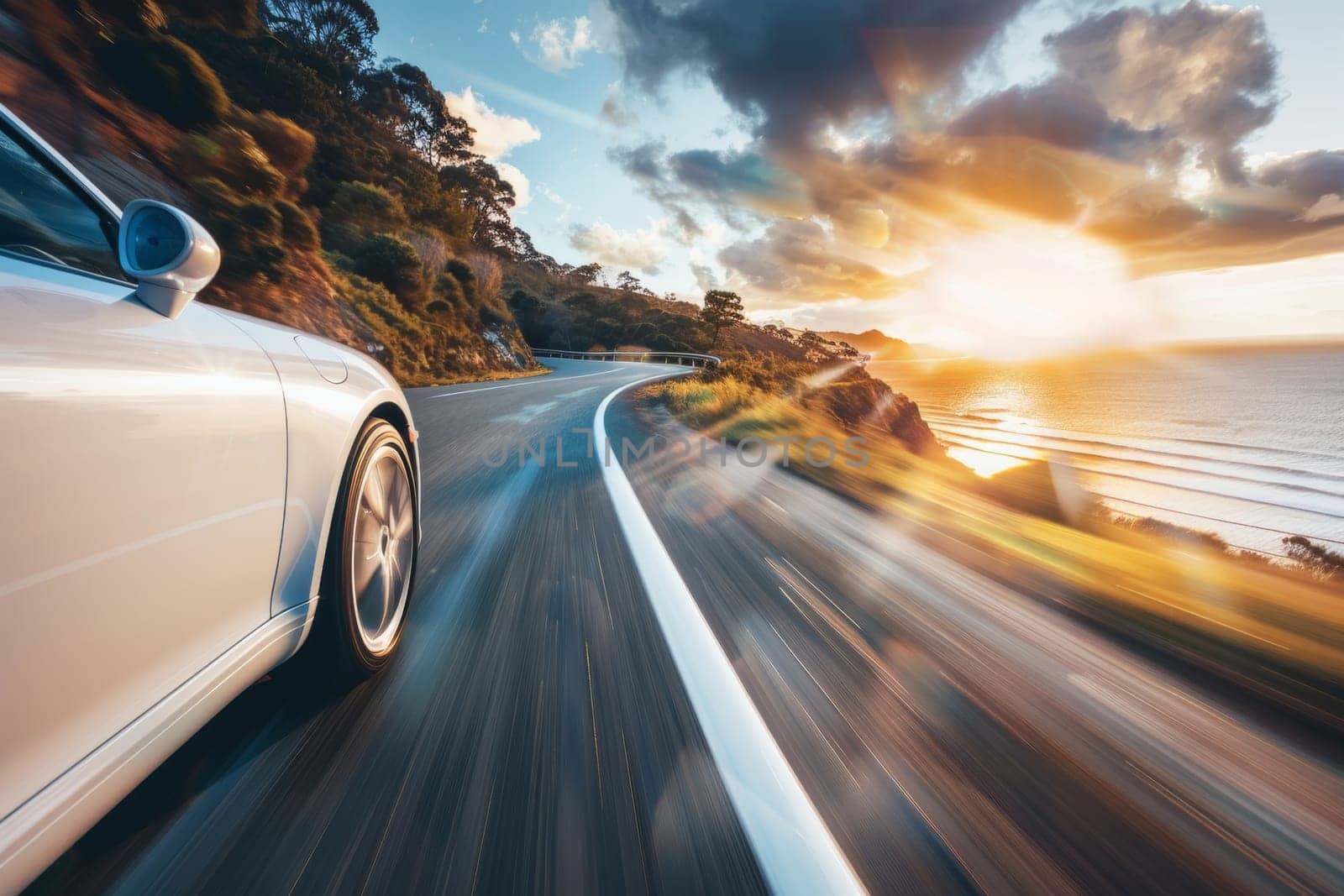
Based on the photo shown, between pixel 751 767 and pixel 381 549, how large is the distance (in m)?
1.56

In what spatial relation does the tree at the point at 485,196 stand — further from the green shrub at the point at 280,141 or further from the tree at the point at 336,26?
the green shrub at the point at 280,141

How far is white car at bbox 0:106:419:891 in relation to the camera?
2.90 ft

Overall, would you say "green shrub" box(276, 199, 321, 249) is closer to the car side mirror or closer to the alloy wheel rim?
the alloy wheel rim

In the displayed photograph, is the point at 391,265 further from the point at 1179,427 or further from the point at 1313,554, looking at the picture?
the point at 1179,427

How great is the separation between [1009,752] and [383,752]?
1.84m

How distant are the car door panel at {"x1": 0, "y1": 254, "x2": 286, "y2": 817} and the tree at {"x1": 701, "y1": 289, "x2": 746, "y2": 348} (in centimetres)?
5767

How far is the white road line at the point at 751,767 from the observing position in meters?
1.23

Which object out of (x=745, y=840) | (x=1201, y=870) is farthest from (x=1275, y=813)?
(x=745, y=840)

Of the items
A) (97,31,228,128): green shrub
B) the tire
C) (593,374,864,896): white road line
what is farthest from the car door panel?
(97,31,228,128): green shrub

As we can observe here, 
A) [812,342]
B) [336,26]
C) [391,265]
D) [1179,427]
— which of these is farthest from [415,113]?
[1179,427]

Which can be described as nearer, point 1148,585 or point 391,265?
point 1148,585

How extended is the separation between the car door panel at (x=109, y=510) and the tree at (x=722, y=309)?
189 ft

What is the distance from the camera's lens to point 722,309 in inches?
2243

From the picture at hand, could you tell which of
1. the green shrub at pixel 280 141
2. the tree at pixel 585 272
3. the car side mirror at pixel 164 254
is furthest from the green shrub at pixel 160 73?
the tree at pixel 585 272
